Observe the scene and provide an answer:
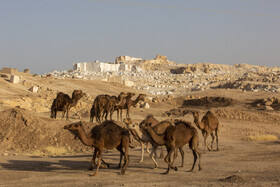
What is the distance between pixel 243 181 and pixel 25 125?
12.4 meters

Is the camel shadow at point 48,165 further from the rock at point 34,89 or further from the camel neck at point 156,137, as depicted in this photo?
the rock at point 34,89

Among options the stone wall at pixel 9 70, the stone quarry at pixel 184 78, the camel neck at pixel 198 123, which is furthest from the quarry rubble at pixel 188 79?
the camel neck at pixel 198 123

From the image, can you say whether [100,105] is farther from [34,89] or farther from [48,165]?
[34,89]

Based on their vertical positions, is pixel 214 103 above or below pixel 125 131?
above

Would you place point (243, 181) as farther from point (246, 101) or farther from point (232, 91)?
point (232, 91)

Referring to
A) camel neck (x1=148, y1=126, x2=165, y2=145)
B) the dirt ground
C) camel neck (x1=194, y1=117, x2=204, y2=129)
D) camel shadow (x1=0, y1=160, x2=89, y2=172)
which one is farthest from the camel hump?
camel neck (x1=194, y1=117, x2=204, y2=129)

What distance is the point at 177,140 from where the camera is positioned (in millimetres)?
11508

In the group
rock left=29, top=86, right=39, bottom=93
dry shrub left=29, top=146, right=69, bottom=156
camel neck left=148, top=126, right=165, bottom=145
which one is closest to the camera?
camel neck left=148, top=126, right=165, bottom=145

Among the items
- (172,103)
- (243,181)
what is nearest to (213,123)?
(243,181)

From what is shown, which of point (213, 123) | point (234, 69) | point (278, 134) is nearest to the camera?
point (213, 123)

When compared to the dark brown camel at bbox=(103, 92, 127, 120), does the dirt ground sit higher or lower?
lower

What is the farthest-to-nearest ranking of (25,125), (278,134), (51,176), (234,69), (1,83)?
(234,69) < (1,83) < (278,134) < (25,125) < (51,176)

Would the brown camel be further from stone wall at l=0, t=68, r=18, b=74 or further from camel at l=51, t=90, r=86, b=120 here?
stone wall at l=0, t=68, r=18, b=74

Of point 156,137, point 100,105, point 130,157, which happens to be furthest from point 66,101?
point 156,137
